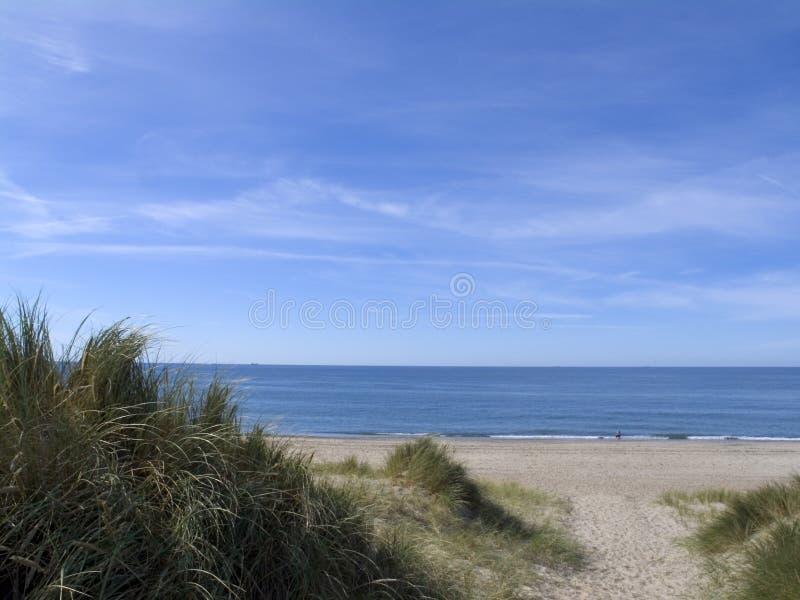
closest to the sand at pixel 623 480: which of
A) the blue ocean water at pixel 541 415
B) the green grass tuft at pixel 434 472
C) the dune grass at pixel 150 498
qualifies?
the dune grass at pixel 150 498

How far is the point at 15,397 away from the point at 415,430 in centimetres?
3819

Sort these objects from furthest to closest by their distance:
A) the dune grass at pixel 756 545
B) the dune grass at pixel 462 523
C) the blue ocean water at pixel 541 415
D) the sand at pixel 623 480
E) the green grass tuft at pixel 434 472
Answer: the blue ocean water at pixel 541 415, the green grass tuft at pixel 434 472, the sand at pixel 623 480, the dune grass at pixel 462 523, the dune grass at pixel 756 545

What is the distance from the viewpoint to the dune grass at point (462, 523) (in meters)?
6.22

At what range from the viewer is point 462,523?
30.3ft

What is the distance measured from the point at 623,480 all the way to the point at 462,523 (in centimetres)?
1271

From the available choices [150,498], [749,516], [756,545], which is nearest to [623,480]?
[749,516]

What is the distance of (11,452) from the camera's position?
3537 mm

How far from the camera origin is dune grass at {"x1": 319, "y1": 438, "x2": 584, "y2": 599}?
6.22m

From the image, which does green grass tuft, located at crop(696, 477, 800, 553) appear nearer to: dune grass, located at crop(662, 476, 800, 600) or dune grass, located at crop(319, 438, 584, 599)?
dune grass, located at crop(662, 476, 800, 600)

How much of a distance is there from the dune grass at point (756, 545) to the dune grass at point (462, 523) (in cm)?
179

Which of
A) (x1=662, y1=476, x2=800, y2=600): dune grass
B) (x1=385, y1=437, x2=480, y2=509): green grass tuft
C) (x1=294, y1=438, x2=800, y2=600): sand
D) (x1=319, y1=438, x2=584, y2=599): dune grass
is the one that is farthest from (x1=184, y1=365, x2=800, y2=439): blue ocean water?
(x1=662, y1=476, x2=800, y2=600): dune grass

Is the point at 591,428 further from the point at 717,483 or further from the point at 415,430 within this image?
the point at 717,483

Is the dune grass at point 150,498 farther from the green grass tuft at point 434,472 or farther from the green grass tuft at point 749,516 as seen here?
the green grass tuft at point 749,516

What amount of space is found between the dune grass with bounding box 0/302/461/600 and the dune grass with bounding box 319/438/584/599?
0.80m
